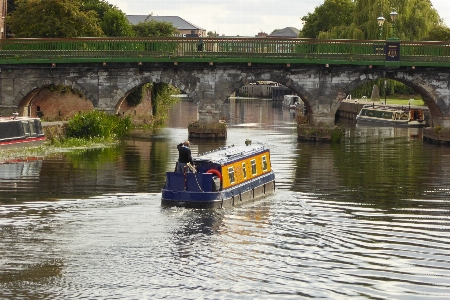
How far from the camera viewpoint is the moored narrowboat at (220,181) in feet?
123

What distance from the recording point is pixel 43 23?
7712 cm

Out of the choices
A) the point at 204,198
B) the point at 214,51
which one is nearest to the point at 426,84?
the point at 214,51

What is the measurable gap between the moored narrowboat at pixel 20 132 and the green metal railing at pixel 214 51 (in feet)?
40.3

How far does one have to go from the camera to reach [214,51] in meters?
71.4

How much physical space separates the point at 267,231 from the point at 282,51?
124 feet

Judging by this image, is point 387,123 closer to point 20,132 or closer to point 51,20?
point 51,20

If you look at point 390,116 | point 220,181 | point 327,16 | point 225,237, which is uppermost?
point 327,16

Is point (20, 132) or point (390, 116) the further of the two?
point (390, 116)

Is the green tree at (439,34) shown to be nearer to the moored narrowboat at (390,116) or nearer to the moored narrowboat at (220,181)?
the moored narrowboat at (390,116)

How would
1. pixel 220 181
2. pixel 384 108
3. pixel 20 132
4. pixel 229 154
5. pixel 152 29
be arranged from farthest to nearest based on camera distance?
pixel 152 29, pixel 384 108, pixel 20 132, pixel 229 154, pixel 220 181

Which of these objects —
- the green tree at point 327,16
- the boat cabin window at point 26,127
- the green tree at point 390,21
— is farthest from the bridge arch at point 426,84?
the green tree at point 327,16

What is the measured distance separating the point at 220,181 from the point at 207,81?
34.8 meters

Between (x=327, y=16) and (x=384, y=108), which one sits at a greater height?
(x=327, y=16)

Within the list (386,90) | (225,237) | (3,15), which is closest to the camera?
(225,237)
